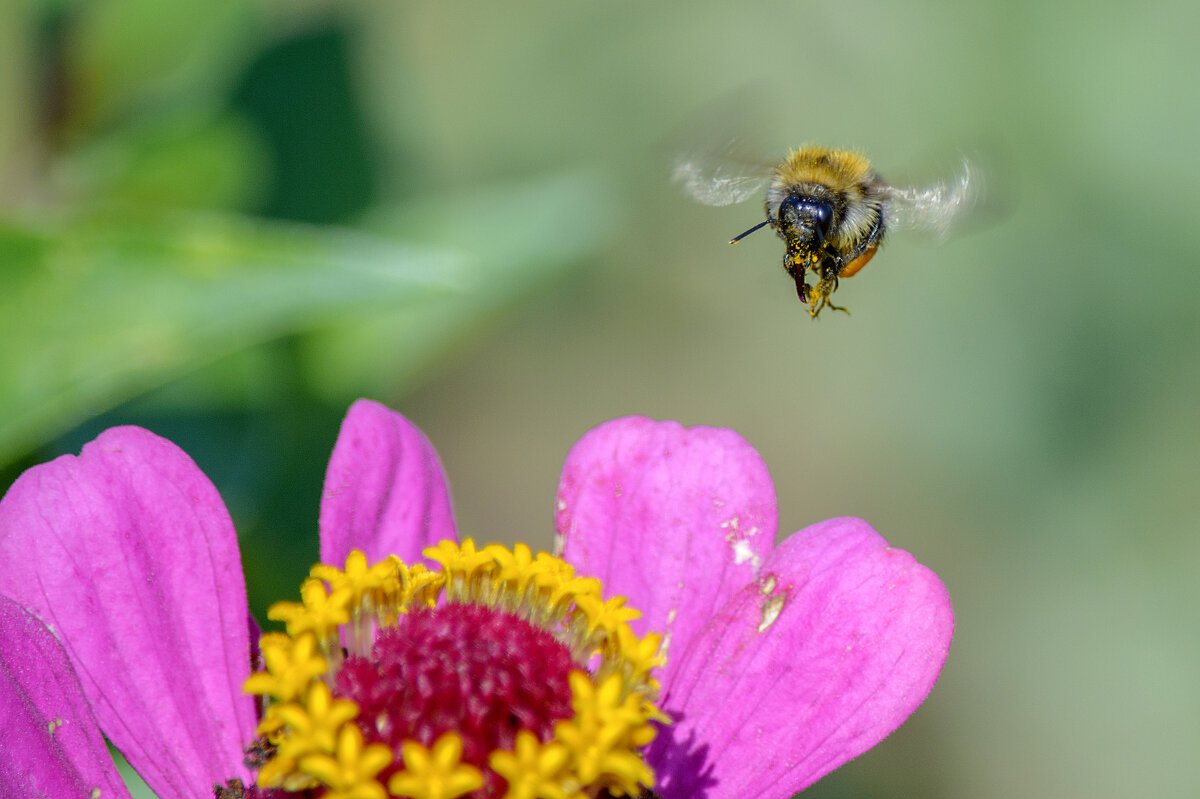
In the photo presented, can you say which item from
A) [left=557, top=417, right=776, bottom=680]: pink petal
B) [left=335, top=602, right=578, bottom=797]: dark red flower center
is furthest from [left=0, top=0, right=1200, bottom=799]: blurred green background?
[left=335, top=602, right=578, bottom=797]: dark red flower center

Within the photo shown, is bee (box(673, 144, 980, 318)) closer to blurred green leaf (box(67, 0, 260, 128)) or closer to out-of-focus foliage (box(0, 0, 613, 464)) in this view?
out-of-focus foliage (box(0, 0, 613, 464))

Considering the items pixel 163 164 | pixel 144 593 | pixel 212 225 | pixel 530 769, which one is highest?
pixel 163 164

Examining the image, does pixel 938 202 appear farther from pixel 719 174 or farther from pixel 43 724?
pixel 43 724

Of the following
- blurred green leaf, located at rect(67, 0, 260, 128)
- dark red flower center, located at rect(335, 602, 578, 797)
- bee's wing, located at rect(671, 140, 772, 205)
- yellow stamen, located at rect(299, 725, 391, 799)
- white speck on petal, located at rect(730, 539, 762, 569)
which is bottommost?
yellow stamen, located at rect(299, 725, 391, 799)

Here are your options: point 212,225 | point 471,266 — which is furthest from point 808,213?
point 212,225

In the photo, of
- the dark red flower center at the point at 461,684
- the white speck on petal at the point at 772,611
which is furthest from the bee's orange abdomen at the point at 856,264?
the dark red flower center at the point at 461,684

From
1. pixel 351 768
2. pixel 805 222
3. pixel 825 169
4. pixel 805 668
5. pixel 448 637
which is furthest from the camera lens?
pixel 825 169
